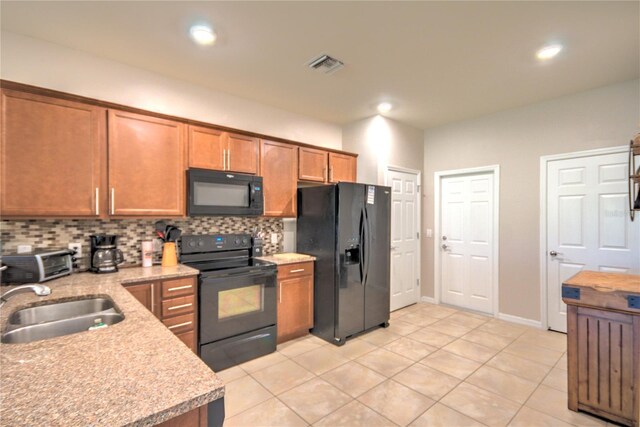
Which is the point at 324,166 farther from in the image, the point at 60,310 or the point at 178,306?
the point at 60,310

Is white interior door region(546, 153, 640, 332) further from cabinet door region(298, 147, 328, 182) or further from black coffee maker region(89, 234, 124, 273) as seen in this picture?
black coffee maker region(89, 234, 124, 273)

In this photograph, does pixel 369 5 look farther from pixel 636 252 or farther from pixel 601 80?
pixel 636 252

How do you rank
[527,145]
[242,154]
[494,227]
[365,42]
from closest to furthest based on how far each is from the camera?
[365,42], [242,154], [527,145], [494,227]

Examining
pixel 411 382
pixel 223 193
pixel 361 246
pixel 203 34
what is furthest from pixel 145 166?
pixel 411 382

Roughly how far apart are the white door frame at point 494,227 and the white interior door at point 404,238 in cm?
26

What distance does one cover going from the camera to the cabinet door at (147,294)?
2277 mm

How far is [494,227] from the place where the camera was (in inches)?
157

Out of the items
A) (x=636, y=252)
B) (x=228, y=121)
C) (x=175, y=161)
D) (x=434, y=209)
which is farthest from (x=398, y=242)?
(x=175, y=161)

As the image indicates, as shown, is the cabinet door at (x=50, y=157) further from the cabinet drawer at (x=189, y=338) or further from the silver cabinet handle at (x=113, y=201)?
the cabinet drawer at (x=189, y=338)

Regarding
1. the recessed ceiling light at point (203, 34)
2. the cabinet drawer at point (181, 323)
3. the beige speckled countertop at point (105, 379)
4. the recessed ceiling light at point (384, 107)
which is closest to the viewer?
the beige speckled countertop at point (105, 379)

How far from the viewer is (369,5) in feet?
6.45

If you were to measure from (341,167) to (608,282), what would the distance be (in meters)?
2.84

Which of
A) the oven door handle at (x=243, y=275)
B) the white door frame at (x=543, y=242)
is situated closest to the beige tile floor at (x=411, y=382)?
the white door frame at (x=543, y=242)

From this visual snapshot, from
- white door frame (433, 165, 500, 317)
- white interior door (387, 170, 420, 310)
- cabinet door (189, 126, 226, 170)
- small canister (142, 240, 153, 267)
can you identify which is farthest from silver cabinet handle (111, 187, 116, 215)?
white door frame (433, 165, 500, 317)
